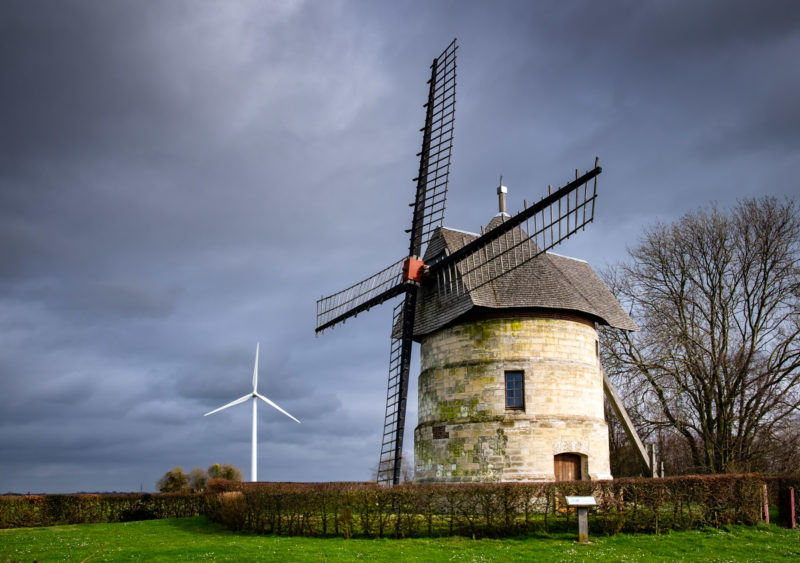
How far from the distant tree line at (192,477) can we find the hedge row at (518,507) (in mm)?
24409

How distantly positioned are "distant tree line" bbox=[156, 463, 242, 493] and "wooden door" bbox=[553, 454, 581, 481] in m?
24.5

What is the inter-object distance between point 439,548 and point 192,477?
35.5 m

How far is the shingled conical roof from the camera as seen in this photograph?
24500mm

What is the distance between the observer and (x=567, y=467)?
24.0 metres

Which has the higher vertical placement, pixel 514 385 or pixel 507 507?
pixel 514 385

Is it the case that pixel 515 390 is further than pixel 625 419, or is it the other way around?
pixel 625 419

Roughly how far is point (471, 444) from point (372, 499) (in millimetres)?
5466

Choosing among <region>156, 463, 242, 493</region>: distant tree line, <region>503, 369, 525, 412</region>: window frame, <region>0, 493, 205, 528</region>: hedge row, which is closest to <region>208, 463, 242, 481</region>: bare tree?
<region>156, 463, 242, 493</region>: distant tree line

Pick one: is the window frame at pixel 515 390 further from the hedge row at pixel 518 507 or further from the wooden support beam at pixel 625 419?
the hedge row at pixel 518 507

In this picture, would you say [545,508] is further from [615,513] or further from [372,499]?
[372,499]

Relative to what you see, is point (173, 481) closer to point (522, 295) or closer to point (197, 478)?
point (197, 478)

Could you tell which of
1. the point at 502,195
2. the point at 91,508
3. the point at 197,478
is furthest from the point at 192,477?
the point at 502,195

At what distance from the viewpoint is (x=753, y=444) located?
31.8 m

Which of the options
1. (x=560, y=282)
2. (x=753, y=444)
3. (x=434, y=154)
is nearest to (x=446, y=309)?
(x=560, y=282)
